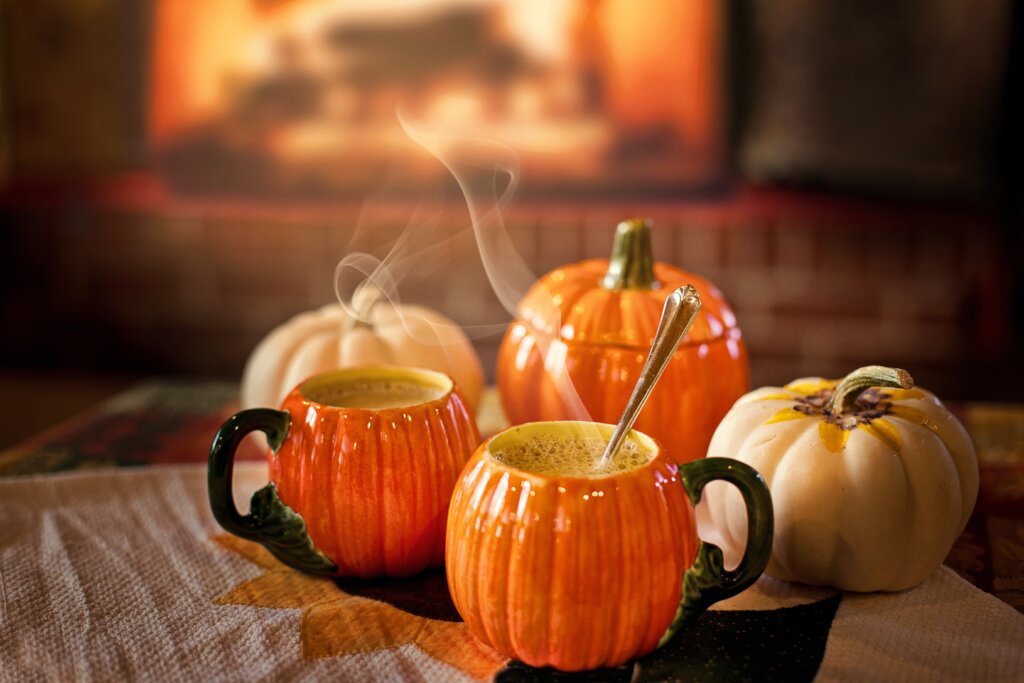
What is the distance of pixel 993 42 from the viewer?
1874 millimetres

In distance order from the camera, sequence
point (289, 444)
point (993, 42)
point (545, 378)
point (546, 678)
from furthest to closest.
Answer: point (993, 42) → point (545, 378) → point (289, 444) → point (546, 678)

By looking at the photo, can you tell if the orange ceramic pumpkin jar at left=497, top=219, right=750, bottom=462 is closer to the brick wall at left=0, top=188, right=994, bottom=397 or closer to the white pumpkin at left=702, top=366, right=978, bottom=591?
the white pumpkin at left=702, top=366, right=978, bottom=591

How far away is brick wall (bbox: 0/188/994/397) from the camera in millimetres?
2004

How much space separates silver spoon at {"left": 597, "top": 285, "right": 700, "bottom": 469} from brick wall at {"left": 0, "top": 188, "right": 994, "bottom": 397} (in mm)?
1398

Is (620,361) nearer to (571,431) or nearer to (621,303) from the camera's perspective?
(621,303)

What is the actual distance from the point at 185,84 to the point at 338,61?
1.10 feet

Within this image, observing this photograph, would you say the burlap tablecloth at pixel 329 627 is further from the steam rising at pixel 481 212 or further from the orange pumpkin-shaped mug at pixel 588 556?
the steam rising at pixel 481 212

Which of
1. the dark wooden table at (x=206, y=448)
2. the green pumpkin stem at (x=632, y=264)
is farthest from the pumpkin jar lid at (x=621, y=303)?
the dark wooden table at (x=206, y=448)

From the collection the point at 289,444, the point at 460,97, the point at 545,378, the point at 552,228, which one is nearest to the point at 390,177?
the point at 460,97

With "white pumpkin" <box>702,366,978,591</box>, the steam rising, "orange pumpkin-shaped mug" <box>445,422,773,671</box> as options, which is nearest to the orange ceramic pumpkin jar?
"white pumpkin" <box>702,366,978,591</box>

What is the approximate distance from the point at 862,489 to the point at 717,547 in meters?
0.13

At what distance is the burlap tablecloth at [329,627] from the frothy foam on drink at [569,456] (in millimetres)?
117

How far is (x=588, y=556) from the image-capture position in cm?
57

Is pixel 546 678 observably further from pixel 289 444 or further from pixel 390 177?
pixel 390 177
